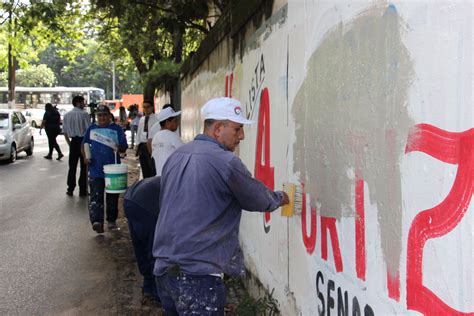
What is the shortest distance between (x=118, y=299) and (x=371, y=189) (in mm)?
3518

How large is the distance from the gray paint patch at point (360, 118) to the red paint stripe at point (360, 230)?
0.19 feet

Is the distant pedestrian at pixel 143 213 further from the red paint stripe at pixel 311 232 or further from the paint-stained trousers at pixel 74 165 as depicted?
the paint-stained trousers at pixel 74 165

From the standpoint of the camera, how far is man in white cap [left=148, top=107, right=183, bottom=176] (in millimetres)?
6031

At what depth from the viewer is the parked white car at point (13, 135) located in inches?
692

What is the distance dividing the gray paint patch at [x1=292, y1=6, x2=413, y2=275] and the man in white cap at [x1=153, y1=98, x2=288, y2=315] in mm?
370

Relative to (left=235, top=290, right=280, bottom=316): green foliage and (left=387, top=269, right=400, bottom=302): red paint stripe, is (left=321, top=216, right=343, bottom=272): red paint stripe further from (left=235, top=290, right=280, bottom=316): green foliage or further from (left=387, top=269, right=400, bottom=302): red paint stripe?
(left=235, top=290, right=280, bottom=316): green foliage

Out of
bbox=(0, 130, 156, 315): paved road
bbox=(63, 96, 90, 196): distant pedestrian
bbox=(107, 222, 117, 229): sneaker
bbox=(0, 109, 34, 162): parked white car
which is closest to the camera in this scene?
bbox=(0, 130, 156, 315): paved road

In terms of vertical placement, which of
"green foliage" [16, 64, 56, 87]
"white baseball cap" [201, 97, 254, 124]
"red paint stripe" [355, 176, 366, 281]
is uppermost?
"green foliage" [16, 64, 56, 87]

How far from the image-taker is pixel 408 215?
84.8 inches

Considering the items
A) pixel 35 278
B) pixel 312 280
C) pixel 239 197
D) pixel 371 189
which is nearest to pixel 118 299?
pixel 35 278

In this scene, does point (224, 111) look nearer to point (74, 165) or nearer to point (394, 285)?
point (394, 285)

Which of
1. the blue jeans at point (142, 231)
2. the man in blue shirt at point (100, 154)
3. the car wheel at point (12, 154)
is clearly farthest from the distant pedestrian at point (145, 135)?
the car wheel at point (12, 154)

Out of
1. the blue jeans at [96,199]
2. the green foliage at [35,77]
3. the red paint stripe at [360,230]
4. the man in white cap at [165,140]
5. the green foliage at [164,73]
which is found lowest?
the blue jeans at [96,199]

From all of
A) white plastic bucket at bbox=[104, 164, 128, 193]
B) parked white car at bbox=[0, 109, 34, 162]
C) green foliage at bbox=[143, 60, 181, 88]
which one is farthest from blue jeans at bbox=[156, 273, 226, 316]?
parked white car at bbox=[0, 109, 34, 162]
